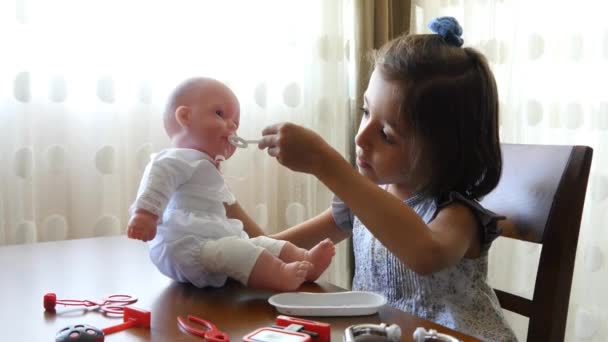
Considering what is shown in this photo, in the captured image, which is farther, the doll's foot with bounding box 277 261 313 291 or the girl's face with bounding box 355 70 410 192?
the girl's face with bounding box 355 70 410 192

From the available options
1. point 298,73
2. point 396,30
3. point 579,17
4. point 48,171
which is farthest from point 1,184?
point 579,17

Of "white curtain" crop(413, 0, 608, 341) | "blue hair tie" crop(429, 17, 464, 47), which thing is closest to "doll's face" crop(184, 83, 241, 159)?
"blue hair tie" crop(429, 17, 464, 47)

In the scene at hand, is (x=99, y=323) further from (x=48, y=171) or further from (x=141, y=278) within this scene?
(x=48, y=171)

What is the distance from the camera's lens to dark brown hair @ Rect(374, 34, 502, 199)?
35.4 inches

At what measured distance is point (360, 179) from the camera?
78 cm

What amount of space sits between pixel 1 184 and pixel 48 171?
10 centimetres

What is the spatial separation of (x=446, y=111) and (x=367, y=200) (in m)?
0.22

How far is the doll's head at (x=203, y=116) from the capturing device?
826 millimetres

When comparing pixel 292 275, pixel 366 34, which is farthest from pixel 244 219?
pixel 366 34

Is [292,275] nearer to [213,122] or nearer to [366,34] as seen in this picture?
[213,122]

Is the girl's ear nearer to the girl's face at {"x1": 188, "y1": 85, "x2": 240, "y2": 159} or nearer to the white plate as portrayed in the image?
the girl's face at {"x1": 188, "y1": 85, "x2": 240, "y2": 159}

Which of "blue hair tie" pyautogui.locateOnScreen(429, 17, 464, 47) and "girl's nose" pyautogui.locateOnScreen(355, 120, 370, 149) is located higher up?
"blue hair tie" pyautogui.locateOnScreen(429, 17, 464, 47)

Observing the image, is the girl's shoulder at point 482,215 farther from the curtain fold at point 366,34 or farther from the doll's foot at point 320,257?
the curtain fold at point 366,34

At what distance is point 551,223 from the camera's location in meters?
0.87
